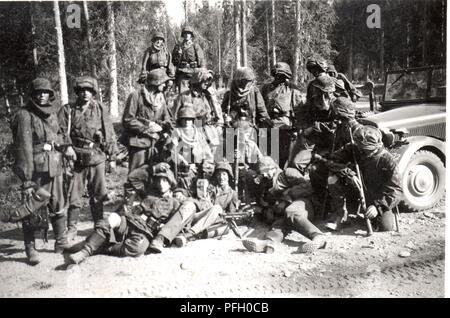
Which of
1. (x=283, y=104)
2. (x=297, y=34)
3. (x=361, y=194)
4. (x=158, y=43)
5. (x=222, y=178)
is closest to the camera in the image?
(x=361, y=194)

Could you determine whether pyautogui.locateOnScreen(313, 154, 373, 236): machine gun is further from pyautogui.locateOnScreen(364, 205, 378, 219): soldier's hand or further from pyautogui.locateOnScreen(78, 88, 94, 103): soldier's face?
pyautogui.locateOnScreen(78, 88, 94, 103): soldier's face

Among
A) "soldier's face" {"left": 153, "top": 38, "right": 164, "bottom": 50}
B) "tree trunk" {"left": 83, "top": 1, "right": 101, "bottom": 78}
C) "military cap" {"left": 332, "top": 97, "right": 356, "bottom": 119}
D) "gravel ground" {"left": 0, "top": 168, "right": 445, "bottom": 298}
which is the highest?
"tree trunk" {"left": 83, "top": 1, "right": 101, "bottom": 78}

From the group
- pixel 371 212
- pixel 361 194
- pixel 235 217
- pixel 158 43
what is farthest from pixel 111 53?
pixel 371 212

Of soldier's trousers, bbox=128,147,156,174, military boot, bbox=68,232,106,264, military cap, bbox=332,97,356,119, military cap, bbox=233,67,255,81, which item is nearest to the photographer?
military boot, bbox=68,232,106,264

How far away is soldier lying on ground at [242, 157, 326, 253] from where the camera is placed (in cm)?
457

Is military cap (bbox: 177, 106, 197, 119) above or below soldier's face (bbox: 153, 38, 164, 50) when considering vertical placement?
below

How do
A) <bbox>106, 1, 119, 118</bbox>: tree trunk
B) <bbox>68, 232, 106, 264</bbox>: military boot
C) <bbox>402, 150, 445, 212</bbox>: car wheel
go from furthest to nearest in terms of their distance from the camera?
<bbox>106, 1, 119, 118</bbox>: tree trunk
<bbox>402, 150, 445, 212</bbox>: car wheel
<bbox>68, 232, 106, 264</bbox>: military boot

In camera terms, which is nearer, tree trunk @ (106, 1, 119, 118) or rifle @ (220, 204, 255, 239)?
rifle @ (220, 204, 255, 239)

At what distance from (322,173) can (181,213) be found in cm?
187

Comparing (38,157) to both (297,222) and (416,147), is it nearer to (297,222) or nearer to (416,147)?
(297,222)

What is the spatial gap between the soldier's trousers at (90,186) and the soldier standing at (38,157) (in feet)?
0.86

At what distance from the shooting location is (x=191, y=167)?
553 centimetres

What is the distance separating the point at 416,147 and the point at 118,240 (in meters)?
3.89

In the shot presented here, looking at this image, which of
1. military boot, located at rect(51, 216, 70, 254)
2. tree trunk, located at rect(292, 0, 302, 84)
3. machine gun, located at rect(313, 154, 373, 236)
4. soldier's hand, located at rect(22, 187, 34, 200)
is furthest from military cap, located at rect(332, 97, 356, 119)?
tree trunk, located at rect(292, 0, 302, 84)
